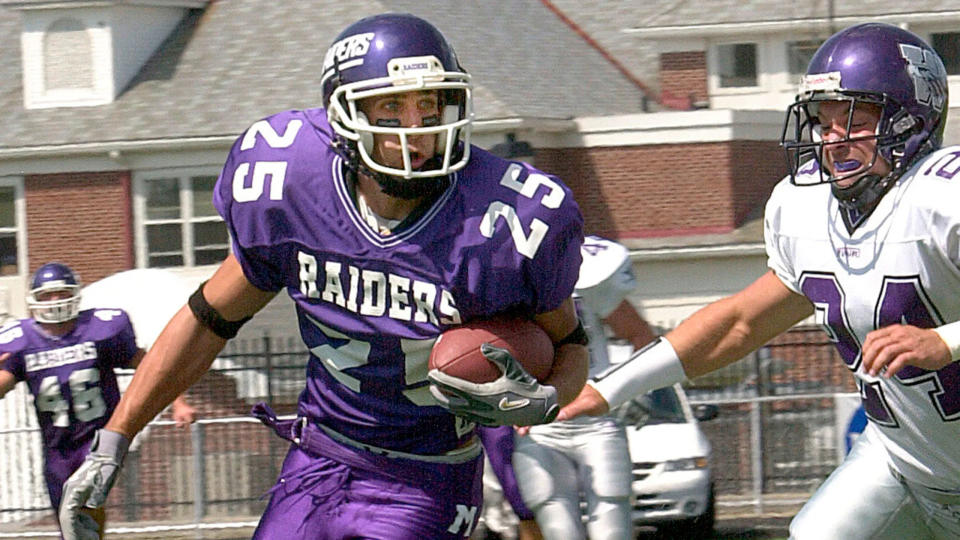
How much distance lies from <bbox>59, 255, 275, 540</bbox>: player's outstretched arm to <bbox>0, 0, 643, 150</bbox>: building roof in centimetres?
1588

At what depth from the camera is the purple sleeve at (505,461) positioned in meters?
6.81

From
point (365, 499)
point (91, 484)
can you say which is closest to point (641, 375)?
point (365, 499)

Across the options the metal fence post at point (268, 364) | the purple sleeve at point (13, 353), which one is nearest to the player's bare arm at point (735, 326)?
the purple sleeve at point (13, 353)

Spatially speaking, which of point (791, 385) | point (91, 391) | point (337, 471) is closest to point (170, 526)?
point (91, 391)

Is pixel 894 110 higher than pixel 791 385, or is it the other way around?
pixel 894 110

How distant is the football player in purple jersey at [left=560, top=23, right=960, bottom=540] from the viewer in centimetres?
411

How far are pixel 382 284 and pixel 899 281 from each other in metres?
1.24

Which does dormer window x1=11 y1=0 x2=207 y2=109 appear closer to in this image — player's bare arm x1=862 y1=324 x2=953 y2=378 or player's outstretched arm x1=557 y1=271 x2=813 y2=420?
player's outstretched arm x1=557 y1=271 x2=813 y2=420

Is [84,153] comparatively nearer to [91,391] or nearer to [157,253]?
[157,253]

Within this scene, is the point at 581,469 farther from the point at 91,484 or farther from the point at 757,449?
the point at 757,449

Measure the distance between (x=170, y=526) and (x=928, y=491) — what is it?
7554 millimetres

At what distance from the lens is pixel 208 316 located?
166 inches

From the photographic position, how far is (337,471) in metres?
4.12

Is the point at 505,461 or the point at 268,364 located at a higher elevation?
the point at 505,461
